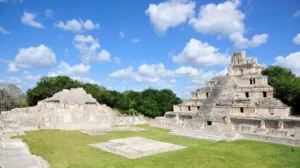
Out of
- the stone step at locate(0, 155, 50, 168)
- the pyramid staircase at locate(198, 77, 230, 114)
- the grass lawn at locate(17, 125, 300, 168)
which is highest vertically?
the pyramid staircase at locate(198, 77, 230, 114)

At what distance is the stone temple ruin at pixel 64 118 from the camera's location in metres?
23.9

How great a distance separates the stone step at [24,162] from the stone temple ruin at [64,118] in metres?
4.63

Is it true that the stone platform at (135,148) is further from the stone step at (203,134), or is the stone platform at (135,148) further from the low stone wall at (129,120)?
the low stone wall at (129,120)

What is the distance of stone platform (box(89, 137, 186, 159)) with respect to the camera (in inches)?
579

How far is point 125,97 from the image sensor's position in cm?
4591

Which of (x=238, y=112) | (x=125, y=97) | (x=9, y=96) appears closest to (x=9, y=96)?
(x=9, y=96)

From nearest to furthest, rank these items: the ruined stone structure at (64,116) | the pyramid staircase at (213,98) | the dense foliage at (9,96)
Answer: the pyramid staircase at (213,98), the ruined stone structure at (64,116), the dense foliage at (9,96)

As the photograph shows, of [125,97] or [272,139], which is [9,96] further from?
[272,139]

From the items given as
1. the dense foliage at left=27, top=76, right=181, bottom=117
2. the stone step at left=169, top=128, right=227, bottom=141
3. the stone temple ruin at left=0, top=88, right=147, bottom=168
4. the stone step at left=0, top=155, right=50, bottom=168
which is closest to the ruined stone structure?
the stone temple ruin at left=0, top=88, right=147, bottom=168

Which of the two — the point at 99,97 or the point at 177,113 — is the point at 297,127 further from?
the point at 99,97

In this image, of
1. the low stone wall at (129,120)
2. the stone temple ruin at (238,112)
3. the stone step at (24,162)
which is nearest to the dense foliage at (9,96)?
the low stone wall at (129,120)

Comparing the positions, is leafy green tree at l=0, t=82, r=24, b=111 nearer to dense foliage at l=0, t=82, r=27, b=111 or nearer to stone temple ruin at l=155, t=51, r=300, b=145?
dense foliage at l=0, t=82, r=27, b=111

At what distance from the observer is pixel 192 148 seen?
16.0 m

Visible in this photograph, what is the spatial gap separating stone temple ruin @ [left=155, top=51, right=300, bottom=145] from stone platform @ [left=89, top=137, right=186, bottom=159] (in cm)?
439
